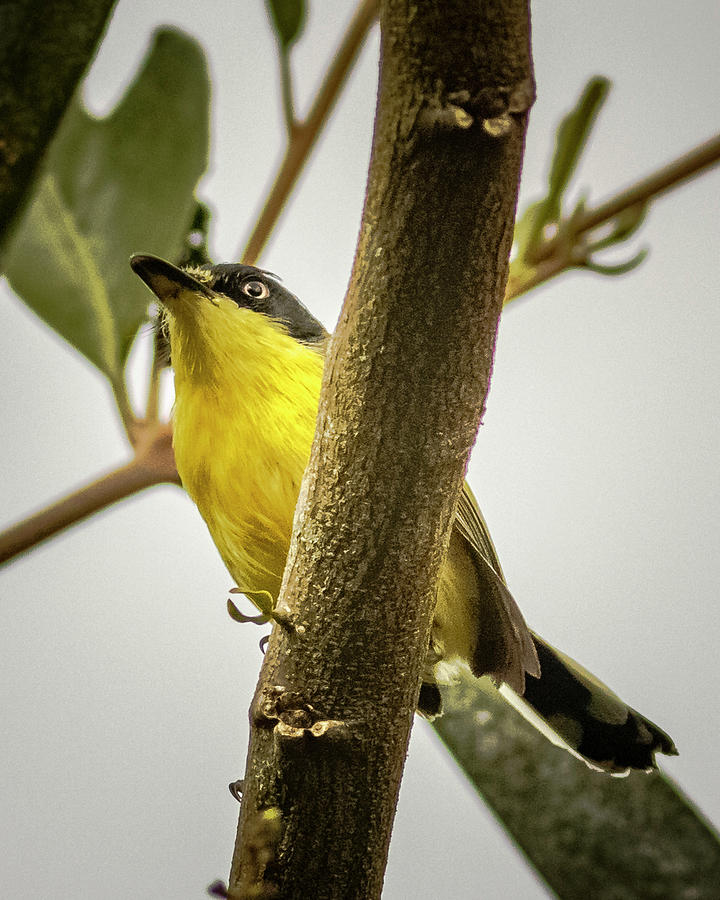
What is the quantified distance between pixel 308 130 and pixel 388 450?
737 mm

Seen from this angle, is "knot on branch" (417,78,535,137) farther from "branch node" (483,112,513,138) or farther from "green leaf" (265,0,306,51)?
"green leaf" (265,0,306,51)

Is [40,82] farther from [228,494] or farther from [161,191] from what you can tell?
[161,191]

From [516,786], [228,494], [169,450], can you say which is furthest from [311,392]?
[516,786]

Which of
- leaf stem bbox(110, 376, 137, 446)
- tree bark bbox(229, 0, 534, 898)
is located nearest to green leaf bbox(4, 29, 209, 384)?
leaf stem bbox(110, 376, 137, 446)

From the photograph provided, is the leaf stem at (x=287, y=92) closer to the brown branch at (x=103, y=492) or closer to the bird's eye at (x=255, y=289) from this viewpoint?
the bird's eye at (x=255, y=289)

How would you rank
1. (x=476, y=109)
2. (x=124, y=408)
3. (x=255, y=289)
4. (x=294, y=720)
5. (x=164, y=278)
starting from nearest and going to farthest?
(x=476, y=109) → (x=294, y=720) → (x=164, y=278) → (x=255, y=289) → (x=124, y=408)

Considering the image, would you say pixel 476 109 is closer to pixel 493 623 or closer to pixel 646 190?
pixel 493 623

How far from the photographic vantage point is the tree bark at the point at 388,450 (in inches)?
19.3

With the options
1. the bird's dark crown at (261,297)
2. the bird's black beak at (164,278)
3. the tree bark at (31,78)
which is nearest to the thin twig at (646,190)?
the bird's dark crown at (261,297)

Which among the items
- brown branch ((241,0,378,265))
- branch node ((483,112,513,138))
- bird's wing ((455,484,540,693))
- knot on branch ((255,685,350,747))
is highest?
brown branch ((241,0,378,265))

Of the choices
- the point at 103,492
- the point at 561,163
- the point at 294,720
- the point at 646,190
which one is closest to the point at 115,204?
the point at 103,492

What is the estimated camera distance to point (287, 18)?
107 cm

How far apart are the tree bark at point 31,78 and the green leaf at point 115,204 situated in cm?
48

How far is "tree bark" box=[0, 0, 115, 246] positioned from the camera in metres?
0.55
